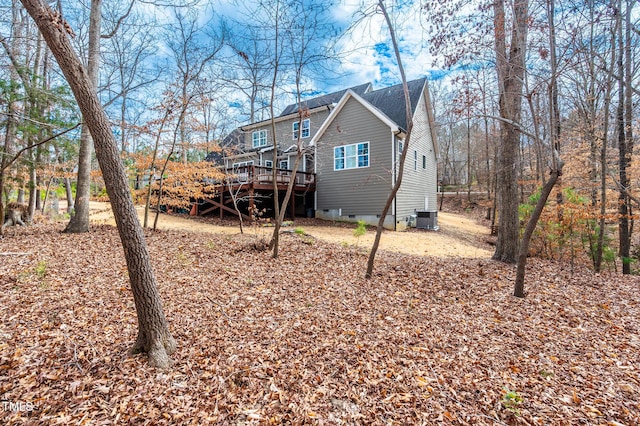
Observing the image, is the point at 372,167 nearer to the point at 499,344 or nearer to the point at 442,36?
the point at 442,36

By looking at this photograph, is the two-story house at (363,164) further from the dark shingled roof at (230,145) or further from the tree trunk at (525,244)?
the tree trunk at (525,244)

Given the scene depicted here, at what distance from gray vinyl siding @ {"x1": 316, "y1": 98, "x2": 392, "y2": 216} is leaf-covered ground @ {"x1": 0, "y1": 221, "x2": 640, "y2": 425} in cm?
827

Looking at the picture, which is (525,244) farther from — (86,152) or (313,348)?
(86,152)

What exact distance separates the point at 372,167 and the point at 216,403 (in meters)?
12.2

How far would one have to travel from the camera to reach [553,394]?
8.13ft

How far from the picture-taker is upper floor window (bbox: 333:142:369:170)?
13750 mm

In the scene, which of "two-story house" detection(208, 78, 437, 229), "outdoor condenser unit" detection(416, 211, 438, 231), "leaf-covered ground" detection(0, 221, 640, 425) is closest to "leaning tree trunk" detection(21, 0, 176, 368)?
"leaf-covered ground" detection(0, 221, 640, 425)

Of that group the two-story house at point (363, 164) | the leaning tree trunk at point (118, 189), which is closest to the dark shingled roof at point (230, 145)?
the two-story house at point (363, 164)

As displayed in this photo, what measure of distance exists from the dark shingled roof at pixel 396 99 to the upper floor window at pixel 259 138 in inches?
293

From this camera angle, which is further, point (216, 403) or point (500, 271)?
point (500, 271)

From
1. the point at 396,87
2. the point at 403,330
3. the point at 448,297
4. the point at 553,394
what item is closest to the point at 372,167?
the point at 396,87

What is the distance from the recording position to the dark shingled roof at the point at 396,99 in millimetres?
14344

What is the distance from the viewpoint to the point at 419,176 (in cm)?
1562

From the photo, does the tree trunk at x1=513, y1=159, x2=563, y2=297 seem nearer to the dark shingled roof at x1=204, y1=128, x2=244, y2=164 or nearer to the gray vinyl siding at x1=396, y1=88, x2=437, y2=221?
the dark shingled roof at x1=204, y1=128, x2=244, y2=164
